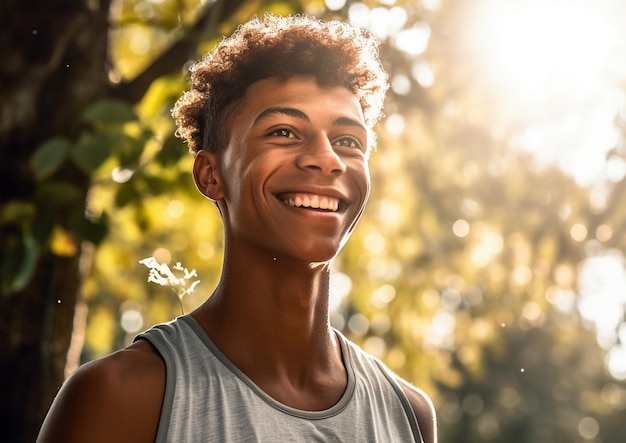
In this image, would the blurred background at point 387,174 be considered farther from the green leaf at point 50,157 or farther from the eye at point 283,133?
the eye at point 283,133

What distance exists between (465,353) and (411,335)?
0.80 meters

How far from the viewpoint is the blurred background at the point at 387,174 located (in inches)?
177

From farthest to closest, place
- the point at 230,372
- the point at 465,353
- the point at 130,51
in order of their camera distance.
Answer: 1. the point at 130,51
2. the point at 465,353
3. the point at 230,372

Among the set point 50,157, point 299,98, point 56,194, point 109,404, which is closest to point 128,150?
point 50,157

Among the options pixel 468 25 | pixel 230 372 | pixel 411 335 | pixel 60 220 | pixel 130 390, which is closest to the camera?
pixel 130 390

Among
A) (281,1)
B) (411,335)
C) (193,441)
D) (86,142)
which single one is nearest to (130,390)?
(193,441)

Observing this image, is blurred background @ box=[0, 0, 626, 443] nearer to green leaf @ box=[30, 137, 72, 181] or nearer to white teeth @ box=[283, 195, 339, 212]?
green leaf @ box=[30, 137, 72, 181]

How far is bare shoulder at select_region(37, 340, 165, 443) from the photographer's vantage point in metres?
2.15

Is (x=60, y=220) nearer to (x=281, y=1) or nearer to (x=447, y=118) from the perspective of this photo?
(x=281, y=1)

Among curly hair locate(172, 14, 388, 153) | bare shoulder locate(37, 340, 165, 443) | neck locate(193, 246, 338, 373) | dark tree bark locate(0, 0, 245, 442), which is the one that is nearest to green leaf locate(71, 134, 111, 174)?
dark tree bark locate(0, 0, 245, 442)

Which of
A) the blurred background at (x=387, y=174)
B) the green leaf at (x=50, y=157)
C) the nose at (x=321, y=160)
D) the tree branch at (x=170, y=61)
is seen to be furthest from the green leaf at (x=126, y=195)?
the nose at (x=321, y=160)

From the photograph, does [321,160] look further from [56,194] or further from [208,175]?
[56,194]

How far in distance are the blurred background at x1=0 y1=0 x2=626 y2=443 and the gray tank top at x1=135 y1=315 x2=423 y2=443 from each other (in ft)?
1.61

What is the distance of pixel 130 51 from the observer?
8.59m
